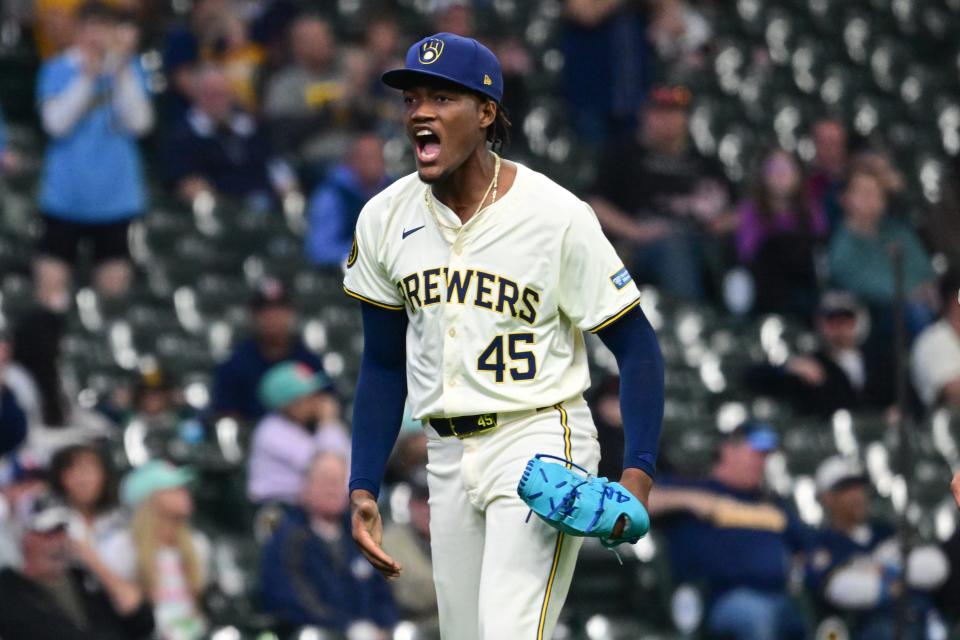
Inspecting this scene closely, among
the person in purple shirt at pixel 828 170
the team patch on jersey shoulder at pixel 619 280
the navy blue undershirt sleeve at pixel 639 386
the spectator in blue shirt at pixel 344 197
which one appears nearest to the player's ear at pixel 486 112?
the team patch on jersey shoulder at pixel 619 280

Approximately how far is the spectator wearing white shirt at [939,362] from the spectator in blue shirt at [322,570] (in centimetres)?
452

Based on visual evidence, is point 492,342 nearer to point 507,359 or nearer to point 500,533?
point 507,359

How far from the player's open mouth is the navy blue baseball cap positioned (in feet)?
0.44

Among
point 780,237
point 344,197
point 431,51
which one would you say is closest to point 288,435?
point 344,197

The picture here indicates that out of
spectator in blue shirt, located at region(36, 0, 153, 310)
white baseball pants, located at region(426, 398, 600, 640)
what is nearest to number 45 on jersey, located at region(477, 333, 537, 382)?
white baseball pants, located at region(426, 398, 600, 640)

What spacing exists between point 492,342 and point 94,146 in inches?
216

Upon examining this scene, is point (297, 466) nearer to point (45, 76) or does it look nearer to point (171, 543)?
point (171, 543)

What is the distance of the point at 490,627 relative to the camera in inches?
197

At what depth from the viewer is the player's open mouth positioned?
5.20 m

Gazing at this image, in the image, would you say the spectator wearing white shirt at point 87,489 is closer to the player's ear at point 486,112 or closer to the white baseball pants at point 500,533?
the white baseball pants at point 500,533

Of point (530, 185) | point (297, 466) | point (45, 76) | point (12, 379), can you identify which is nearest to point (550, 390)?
point (530, 185)

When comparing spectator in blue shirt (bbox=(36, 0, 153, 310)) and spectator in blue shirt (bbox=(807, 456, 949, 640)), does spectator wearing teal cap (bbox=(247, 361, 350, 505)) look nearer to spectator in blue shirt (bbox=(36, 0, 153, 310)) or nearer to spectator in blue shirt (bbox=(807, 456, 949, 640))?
spectator in blue shirt (bbox=(36, 0, 153, 310))

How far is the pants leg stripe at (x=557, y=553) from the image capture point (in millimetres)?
5100

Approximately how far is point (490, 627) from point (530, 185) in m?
1.18
